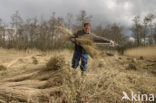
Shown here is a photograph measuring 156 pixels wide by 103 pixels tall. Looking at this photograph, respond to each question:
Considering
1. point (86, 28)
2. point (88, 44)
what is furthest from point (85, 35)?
point (88, 44)

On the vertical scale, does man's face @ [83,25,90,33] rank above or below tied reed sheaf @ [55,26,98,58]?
above

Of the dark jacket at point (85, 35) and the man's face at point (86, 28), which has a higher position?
the man's face at point (86, 28)

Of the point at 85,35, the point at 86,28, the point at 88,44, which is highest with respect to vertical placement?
the point at 86,28

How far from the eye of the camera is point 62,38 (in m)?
2.94

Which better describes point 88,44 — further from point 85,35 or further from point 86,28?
point 86,28

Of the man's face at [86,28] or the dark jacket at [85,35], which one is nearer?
the dark jacket at [85,35]

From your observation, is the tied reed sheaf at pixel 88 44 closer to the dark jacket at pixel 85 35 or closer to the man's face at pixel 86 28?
the dark jacket at pixel 85 35

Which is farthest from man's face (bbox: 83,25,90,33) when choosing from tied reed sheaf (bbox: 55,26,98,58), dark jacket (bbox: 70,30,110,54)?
tied reed sheaf (bbox: 55,26,98,58)

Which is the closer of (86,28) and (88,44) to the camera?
(88,44)

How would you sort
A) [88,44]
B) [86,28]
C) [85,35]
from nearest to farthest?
[88,44] → [85,35] → [86,28]

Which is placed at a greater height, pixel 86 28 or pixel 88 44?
pixel 86 28

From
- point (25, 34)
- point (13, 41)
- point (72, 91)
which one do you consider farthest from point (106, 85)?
point (25, 34)

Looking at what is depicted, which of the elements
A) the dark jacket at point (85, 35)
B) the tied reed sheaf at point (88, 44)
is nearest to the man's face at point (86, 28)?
the dark jacket at point (85, 35)

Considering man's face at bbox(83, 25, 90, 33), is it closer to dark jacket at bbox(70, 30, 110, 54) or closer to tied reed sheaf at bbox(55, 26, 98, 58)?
dark jacket at bbox(70, 30, 110, 54)
